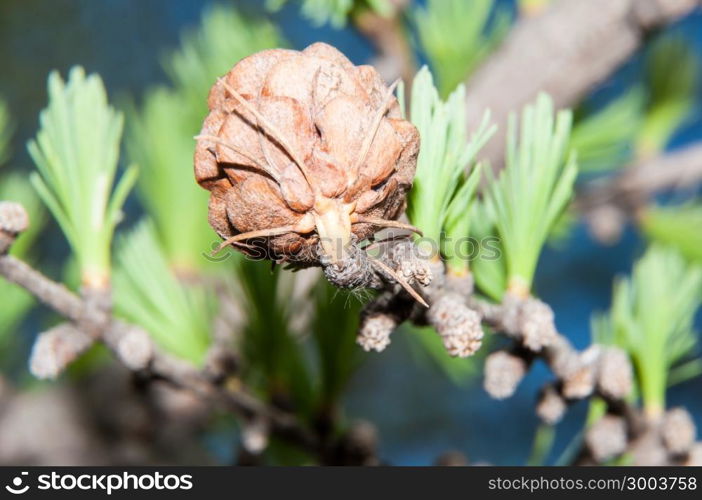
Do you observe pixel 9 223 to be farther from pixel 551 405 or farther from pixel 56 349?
pixel 551 405

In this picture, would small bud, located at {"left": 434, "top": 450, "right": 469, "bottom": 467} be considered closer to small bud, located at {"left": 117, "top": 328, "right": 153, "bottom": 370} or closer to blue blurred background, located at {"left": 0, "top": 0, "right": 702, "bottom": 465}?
small bud, located at {"left": 117, "top": 328, "right": 153, "bottom": 370}

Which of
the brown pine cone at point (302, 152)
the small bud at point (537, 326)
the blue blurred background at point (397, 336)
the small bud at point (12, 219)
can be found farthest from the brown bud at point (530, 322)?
the blue blurred background at point (397, 336)

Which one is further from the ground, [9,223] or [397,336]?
[397,336]

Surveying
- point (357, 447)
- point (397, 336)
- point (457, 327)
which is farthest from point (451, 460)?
point (397, 336)

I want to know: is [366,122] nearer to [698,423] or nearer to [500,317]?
[500,317]

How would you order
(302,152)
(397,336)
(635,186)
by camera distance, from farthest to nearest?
(397,336), (635,186), (302,152)

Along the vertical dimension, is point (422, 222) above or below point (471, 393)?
below

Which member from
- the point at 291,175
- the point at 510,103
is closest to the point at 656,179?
the point at 510,103
